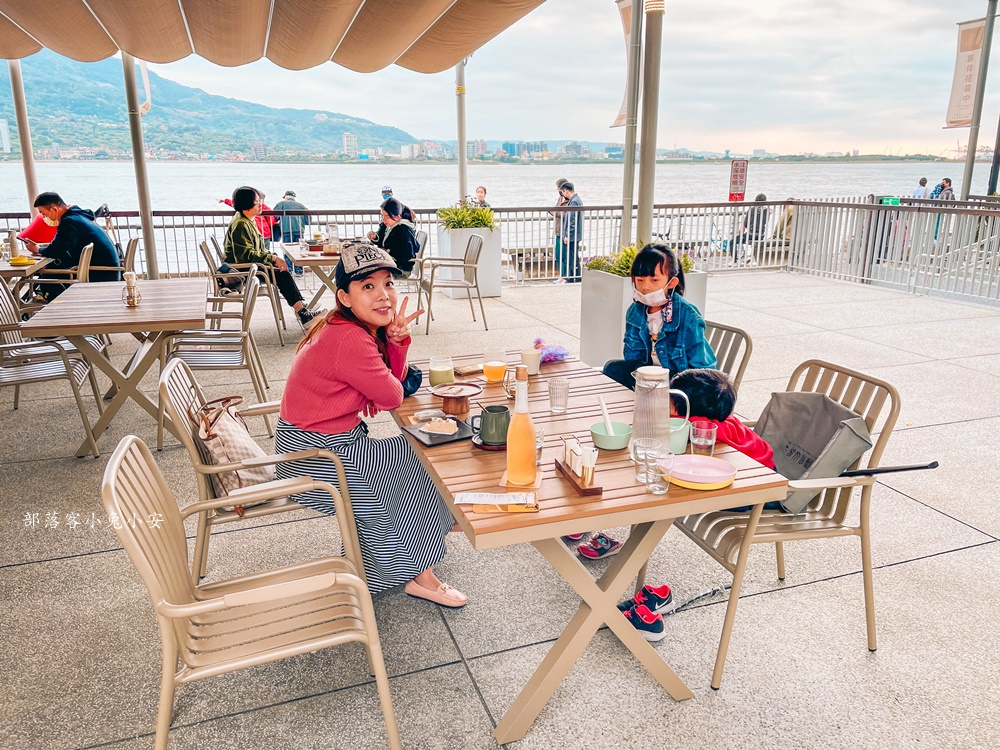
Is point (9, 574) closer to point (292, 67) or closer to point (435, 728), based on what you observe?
point (435, 728)

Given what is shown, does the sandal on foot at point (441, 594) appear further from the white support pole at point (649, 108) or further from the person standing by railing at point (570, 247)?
the person standing by railing at point (570, 247)

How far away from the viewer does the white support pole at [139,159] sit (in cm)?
795

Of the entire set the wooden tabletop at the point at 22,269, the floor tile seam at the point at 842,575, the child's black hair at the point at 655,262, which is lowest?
the floor tile seam at the point at 842,575

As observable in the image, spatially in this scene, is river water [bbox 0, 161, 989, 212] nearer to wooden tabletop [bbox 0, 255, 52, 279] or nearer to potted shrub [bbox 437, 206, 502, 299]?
potted shrub [bbox 437, 206, 502, 299]

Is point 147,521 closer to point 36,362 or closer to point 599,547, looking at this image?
point 599,547

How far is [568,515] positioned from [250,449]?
50.1 inches

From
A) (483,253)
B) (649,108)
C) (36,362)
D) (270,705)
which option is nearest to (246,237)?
(36,362)

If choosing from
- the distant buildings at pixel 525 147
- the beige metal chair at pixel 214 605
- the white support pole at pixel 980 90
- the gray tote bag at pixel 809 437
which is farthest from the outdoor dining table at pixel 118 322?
the distant buildings at pixel 525 147

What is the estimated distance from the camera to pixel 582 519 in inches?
65.8

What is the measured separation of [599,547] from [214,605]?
1.79 meters

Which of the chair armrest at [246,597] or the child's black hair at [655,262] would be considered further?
the child's black hair at [655,262]

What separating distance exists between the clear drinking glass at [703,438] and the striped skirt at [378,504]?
935 millimetres

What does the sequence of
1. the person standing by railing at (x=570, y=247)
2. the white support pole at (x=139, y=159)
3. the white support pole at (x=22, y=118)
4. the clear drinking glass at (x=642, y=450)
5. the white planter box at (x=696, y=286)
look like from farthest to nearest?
the person standing by railing at (x=570, y=247) → the white support pole at (x=22, y=118) → the white support pole at (x=139, y=159) → the white planter box at (x=696, y=286) → the clear drinking glass at (x=642, y=450)

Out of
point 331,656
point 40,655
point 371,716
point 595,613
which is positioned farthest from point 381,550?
point 40,655
